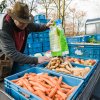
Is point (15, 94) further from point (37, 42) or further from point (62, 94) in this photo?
point (37, 42)

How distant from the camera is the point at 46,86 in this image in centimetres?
169

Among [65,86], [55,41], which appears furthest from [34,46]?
[65,86]

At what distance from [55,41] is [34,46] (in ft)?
7.40

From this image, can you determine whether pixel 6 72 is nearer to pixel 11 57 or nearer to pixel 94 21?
pixel 11 57

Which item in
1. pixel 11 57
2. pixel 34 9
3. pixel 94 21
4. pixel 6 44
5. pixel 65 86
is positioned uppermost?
pixel 34 9

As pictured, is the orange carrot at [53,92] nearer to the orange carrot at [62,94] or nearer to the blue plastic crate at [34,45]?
the orange carrot at [62,94]

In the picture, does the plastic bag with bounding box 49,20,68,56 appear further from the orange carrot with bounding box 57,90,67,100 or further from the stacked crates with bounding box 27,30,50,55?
the stacked crates with bounding box 27,30,50,55

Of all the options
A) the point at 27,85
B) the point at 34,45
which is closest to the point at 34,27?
the point at 27,85

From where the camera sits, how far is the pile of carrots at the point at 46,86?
4.91ft

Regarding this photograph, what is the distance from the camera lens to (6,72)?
226cm

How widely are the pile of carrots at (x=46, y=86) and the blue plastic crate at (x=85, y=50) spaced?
1256 mm

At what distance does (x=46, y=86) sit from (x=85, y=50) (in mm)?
1545

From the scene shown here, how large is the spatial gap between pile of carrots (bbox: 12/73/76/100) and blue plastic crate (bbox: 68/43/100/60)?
126 cm

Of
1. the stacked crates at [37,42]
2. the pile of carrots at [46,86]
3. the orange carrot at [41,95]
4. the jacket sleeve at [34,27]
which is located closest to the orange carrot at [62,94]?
the pile of carrots at [46,86]
